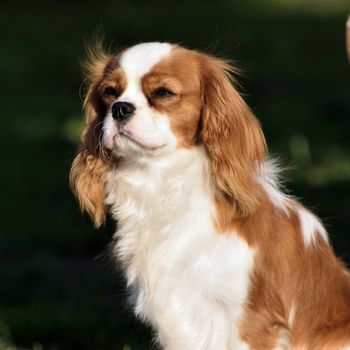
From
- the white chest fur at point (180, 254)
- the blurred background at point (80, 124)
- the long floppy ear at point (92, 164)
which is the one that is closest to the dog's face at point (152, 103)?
the white chest fur at point (180, 254)

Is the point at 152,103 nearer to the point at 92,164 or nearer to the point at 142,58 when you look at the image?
the point at 142,58

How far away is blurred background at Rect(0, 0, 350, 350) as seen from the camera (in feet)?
23.3

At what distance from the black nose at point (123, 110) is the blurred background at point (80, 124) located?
3.13 ft

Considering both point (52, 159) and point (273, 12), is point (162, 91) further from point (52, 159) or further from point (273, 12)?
point (273, 12)

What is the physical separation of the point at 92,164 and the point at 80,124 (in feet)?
23.9

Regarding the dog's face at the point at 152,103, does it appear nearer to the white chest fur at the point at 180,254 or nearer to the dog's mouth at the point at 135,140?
the dog's mouth at the point at 135,140

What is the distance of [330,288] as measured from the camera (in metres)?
5.41

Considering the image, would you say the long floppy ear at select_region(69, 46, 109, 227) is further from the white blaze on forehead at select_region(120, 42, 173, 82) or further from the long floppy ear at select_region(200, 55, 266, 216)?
the long floppy ear at select_region(200, 55, 266, 216)

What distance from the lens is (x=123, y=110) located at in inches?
203

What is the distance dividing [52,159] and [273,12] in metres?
9.97

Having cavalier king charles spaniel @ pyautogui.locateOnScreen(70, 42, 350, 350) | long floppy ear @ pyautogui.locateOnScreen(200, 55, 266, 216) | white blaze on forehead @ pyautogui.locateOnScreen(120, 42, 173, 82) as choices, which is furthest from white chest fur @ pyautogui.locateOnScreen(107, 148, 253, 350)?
white blaze on forehead @ pyautogui.locateOnScreen(120, 42, 173, 82)

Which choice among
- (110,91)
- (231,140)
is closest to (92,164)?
(110,91)

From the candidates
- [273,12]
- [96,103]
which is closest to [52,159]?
[96,103]

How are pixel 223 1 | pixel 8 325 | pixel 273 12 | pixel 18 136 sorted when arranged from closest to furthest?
1. pixel 8 325
2. pixel 18 136
3. pixel 273 12
4. pixel 223 1
